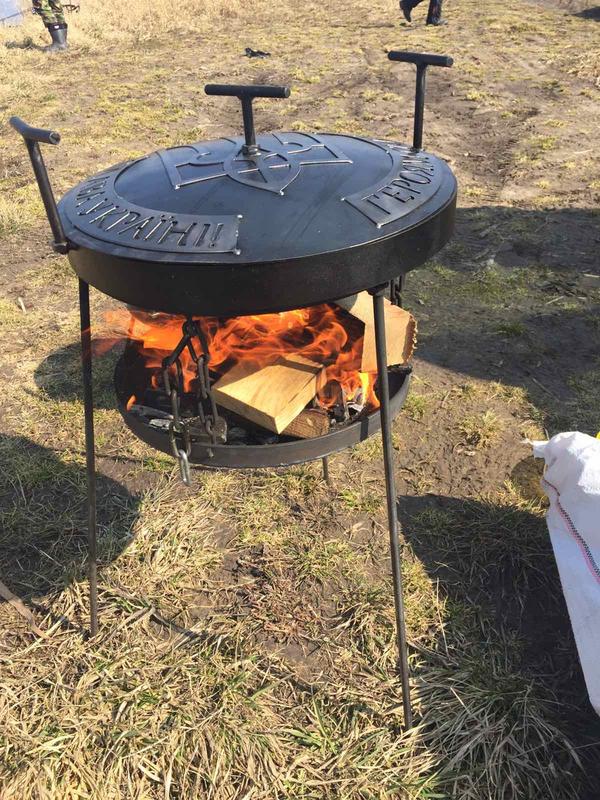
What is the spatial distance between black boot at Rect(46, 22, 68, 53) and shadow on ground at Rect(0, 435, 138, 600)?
13.5m

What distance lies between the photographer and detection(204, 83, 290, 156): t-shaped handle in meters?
1.45

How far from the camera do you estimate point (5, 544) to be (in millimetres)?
2572

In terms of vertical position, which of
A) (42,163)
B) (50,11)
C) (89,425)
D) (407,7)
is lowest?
(89,425)

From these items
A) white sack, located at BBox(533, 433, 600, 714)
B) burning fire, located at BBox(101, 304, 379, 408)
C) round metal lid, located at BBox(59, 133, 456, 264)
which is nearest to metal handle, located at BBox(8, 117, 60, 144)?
round metal lid, located at BBox(59, 133, 456, 264)

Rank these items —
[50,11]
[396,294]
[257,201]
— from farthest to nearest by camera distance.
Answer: [50,11]
[396,294]
[257,201]

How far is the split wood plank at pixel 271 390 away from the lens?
69.2 inches

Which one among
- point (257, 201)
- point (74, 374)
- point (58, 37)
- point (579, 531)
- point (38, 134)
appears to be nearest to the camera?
point (38, 134)

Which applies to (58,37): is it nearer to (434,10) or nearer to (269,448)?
(434,10)

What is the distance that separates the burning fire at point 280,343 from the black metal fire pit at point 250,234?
0.62 ft

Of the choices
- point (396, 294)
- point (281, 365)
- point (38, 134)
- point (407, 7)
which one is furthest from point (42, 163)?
point (407, 7)

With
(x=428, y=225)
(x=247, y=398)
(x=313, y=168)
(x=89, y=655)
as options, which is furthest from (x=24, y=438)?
(x=428, y=225)

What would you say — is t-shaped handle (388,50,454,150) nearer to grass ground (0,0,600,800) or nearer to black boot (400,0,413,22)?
grass ground (0,0,600,800)

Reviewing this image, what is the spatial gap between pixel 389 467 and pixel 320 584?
948 mm

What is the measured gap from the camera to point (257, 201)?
4.81 feet
